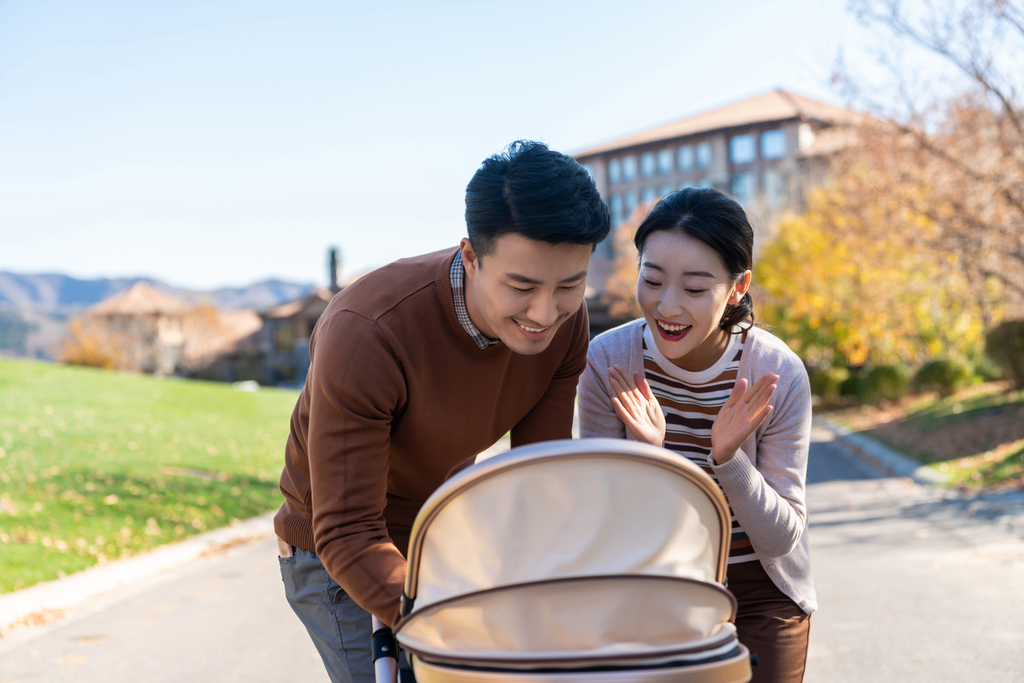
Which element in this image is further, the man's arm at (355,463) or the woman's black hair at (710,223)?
the woman's black hair at (710,223)

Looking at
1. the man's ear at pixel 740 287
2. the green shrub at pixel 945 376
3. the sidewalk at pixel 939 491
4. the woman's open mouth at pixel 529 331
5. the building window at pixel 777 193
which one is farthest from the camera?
the building window at pixel 777 193

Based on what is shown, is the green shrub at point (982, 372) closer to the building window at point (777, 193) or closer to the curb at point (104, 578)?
the building window at point (777, 193)

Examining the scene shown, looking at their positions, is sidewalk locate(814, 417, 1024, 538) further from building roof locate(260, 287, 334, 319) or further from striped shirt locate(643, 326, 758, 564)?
building roof locate(260, 287, 334, 319)

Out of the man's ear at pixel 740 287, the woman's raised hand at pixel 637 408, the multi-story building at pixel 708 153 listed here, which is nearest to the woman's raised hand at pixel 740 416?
the woman's raised hand at pixel 637 408

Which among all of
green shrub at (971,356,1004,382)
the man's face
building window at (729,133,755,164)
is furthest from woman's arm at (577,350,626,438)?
building window at (729,133,755,164)

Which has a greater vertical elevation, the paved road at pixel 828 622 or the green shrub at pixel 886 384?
the paved road at pixel 828 622

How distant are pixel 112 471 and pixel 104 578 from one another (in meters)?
5.11

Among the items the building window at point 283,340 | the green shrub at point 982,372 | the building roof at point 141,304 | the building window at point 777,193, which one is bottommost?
the building window at point 283,340

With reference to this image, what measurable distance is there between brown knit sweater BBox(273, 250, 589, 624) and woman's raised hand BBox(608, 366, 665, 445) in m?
0.21

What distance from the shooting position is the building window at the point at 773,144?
60906 millimetres

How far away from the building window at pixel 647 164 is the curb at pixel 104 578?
62.6 m

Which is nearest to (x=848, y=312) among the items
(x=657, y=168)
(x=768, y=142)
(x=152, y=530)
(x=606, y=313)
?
(x=152, y=530)

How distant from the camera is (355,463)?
1936mm

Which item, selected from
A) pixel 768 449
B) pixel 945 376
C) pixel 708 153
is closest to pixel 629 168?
pixel 708 153
